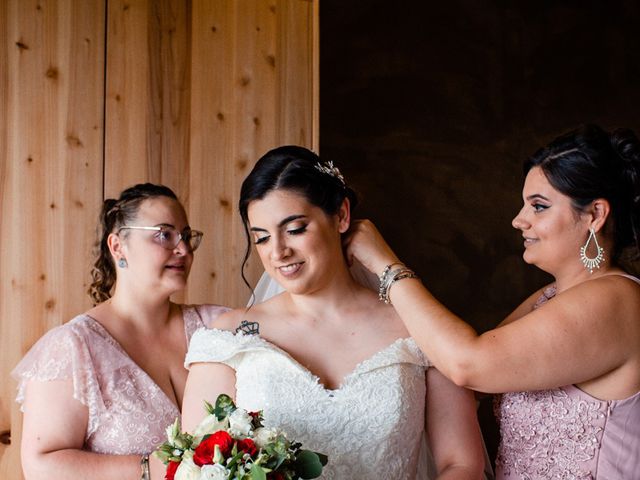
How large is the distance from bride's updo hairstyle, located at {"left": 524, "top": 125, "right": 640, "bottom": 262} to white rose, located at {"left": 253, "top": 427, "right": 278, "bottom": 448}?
0.98m

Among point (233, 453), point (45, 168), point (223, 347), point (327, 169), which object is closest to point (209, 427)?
point (233, 453)

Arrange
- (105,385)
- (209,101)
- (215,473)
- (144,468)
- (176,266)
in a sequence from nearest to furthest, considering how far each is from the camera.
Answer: (215,473)
(144,468)
(105,385)
(176,266)
(209,101)

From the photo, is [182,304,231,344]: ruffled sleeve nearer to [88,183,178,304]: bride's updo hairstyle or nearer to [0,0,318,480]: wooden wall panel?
[88,183,178,304]: bride's updo hairstyle

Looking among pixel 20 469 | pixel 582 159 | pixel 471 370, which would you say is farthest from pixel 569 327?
pixel 20 469

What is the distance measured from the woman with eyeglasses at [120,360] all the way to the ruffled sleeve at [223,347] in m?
0.45

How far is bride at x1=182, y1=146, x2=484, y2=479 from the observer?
6.48 feet

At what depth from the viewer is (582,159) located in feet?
6.48

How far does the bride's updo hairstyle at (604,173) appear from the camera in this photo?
196 cm

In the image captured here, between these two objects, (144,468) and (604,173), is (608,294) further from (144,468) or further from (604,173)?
(144,468)

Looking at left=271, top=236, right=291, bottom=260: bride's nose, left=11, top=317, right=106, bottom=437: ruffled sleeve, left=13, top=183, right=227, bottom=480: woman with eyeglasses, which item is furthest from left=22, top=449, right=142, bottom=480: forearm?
left=271, top=236, right=291, bottom=260: bride's nose

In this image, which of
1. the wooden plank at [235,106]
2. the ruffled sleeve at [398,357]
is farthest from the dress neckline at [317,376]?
the wooden plank at [235,106]

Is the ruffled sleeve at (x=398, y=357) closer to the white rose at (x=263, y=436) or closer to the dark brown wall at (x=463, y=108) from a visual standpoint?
the white rose at (x=263, y=436)

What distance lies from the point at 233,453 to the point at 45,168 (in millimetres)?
1967

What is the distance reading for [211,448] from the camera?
1.48 metres
